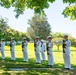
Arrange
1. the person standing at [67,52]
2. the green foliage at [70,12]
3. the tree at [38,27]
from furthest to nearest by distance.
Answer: the tree at [38,27], the green foliage at [70,12], the person standing at [67,52]

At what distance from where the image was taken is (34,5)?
866 inches

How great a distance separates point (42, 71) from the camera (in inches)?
722

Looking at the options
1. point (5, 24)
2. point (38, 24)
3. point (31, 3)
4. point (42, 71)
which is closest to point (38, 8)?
point (31, 3)

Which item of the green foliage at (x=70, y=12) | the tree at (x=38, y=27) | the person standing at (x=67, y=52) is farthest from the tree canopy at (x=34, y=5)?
the tree at (x=38, y=27)

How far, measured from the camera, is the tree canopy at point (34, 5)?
21531 mm

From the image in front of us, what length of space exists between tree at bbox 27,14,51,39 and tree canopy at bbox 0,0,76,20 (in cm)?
7773

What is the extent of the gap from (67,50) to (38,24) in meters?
88.8

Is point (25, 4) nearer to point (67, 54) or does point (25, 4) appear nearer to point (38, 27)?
point (67, 54)

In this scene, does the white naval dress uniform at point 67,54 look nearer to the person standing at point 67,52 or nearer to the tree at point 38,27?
the person standing at point 67,52

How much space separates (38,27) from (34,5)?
86.5m

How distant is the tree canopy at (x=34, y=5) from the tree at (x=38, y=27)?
255 ft

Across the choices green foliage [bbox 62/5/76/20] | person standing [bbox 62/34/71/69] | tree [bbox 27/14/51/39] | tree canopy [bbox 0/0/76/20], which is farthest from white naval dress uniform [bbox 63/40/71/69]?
tree [bbox 27/14/51/39]

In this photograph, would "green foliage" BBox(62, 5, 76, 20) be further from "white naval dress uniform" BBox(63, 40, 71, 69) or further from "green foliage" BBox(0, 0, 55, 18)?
"white naval dress uniform" BBox(63, 40, 71, 69)

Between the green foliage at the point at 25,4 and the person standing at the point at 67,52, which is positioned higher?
the green foliage at the point at 25,4
